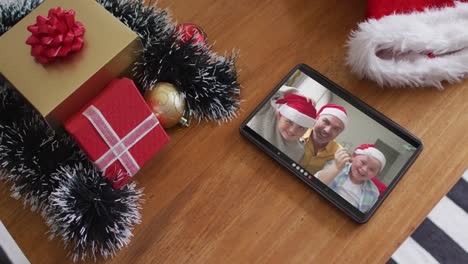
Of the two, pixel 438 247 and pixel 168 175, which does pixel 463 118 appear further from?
pixel 168 175

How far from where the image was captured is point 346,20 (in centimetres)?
67

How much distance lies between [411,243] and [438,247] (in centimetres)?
4

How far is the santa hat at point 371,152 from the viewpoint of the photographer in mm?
586

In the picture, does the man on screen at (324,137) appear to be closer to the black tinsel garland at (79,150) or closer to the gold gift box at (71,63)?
the black tinsel garland at (79,150)

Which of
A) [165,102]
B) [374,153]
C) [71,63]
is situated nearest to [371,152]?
[374,153]

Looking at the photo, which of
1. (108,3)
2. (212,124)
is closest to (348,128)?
(212,124)

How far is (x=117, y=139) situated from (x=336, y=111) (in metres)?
0.28

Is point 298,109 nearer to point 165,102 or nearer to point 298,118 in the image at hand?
point 298,118

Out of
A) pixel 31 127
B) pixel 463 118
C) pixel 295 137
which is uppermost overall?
pixel 463 118

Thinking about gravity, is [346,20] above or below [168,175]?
above

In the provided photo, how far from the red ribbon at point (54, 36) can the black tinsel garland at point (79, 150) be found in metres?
0.07

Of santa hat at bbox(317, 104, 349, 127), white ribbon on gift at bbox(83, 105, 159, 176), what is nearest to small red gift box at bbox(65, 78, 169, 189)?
white ribbon on gift at bbox(83, 105, 159, 176)

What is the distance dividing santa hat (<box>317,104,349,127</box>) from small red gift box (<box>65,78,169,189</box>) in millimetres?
209

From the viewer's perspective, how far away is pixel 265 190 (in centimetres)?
59
